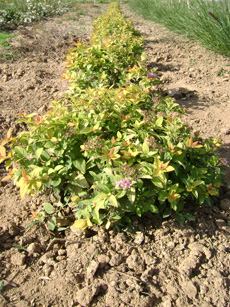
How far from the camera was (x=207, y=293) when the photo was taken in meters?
1.53

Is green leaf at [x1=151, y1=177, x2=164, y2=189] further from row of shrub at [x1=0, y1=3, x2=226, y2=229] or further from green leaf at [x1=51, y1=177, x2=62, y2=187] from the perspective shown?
green leaf at [x1=51, y1=177, x2=62, y2=187]

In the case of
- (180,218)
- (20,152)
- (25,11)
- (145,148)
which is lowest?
(25,11)

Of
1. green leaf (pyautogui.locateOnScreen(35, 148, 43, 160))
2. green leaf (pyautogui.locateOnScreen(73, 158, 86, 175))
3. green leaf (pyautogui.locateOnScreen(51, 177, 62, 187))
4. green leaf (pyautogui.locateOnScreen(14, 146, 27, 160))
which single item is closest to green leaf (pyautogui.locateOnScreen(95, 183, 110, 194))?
green leaf (pyautogui.locateOnScreen(73, 158, 86, 175))

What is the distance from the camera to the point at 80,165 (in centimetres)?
183

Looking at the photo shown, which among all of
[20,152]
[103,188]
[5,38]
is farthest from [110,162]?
[5,38]

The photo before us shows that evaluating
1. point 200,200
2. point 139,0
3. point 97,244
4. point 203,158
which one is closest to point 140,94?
point 203,158

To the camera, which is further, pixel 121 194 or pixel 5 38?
pixel 5 38

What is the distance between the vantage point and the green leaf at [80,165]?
1.82 metres

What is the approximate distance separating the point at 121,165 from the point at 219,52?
4.75m

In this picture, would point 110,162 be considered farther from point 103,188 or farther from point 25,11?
point 25,11

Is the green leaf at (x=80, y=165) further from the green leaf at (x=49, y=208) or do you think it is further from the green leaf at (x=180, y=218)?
the green leaf at (x=180, y=218)

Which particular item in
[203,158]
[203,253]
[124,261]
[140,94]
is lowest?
[124,261]

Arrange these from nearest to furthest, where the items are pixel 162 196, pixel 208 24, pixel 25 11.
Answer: pixel 162 196
pixel 208 24
pixel 25 11

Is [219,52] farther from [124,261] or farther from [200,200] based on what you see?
[124,261]
